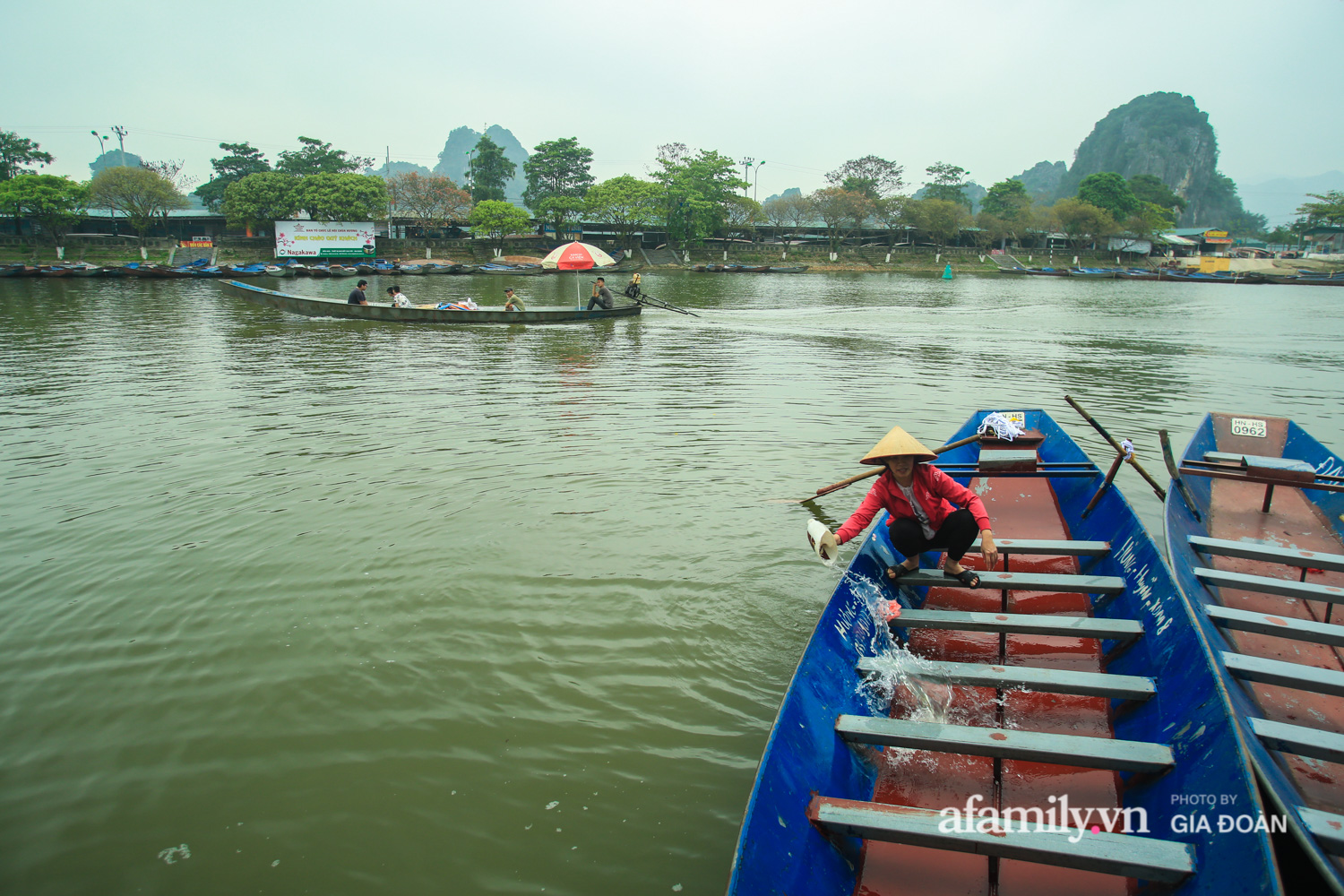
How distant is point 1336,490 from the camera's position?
17.5 ft

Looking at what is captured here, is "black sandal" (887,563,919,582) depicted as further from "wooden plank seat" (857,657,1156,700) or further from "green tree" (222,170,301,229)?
"green tree" (222,170,301,229)

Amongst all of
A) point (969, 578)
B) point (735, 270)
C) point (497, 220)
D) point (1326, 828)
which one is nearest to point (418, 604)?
point (969, 578)

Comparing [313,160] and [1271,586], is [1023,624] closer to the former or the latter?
[1271,586]

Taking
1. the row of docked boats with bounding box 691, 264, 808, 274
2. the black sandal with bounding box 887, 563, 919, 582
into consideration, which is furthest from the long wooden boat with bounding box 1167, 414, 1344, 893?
the row of docked boats with bounding box 691, 264, 808, 274

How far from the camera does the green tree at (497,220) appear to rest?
6156 centimetres

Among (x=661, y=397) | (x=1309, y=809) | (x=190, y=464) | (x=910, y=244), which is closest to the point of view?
(x=1309, y=809)

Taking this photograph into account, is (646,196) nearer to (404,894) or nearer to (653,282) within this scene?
(653,282)

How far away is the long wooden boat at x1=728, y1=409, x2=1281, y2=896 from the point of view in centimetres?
232

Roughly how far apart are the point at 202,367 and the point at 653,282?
108ft

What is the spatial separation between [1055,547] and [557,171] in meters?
80.1

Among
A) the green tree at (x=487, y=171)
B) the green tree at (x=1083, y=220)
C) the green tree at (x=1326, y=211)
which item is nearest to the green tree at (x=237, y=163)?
the green tree at (x=487, y=171)

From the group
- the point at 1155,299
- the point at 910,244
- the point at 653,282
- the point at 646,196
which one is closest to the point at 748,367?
the point at 653,282

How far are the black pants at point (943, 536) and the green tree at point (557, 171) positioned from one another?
76.2m

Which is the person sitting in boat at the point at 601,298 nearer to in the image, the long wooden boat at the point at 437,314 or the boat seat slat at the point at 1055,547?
the long wooden boat at the point at 437,314
